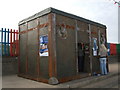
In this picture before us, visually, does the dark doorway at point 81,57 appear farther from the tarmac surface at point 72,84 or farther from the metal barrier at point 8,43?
the metal barrier at point 8,43

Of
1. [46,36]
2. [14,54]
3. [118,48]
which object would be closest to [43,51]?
[46,36]

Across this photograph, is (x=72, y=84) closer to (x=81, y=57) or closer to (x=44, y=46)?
(x=44, y=46)

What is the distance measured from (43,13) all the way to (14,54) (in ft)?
13.4

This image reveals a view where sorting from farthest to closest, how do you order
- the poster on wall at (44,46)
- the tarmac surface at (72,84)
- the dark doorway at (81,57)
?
the dark doorway at (81,57) < the poster on wall at (44,46) < the tarmac surface at (72,84)

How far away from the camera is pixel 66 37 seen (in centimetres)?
658

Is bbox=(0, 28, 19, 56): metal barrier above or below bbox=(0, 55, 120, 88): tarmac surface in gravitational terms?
above

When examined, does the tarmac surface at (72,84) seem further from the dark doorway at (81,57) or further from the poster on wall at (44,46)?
the dark doorway at (81,57)

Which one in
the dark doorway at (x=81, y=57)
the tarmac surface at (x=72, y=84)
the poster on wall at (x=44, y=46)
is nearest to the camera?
the tarmac surface at (x=72, y=84)

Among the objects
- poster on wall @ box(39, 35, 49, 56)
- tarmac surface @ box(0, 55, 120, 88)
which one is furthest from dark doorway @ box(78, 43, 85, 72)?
poster on wall @ box(39, 35, 49, 56)

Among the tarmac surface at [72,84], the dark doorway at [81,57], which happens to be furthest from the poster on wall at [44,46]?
the dark doorway at [81,57]

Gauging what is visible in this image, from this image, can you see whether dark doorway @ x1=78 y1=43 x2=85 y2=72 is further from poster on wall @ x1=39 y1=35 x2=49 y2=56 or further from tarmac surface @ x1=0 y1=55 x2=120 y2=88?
poster on wall @ x1=39 y1=35 x2=49 y2=56

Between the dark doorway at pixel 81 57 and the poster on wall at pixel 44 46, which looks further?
the dark doorway at pixel 81 57

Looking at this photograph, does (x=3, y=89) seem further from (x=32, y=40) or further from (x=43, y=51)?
(x=32, y=40)

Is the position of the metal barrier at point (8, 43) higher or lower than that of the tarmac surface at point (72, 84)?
higher
